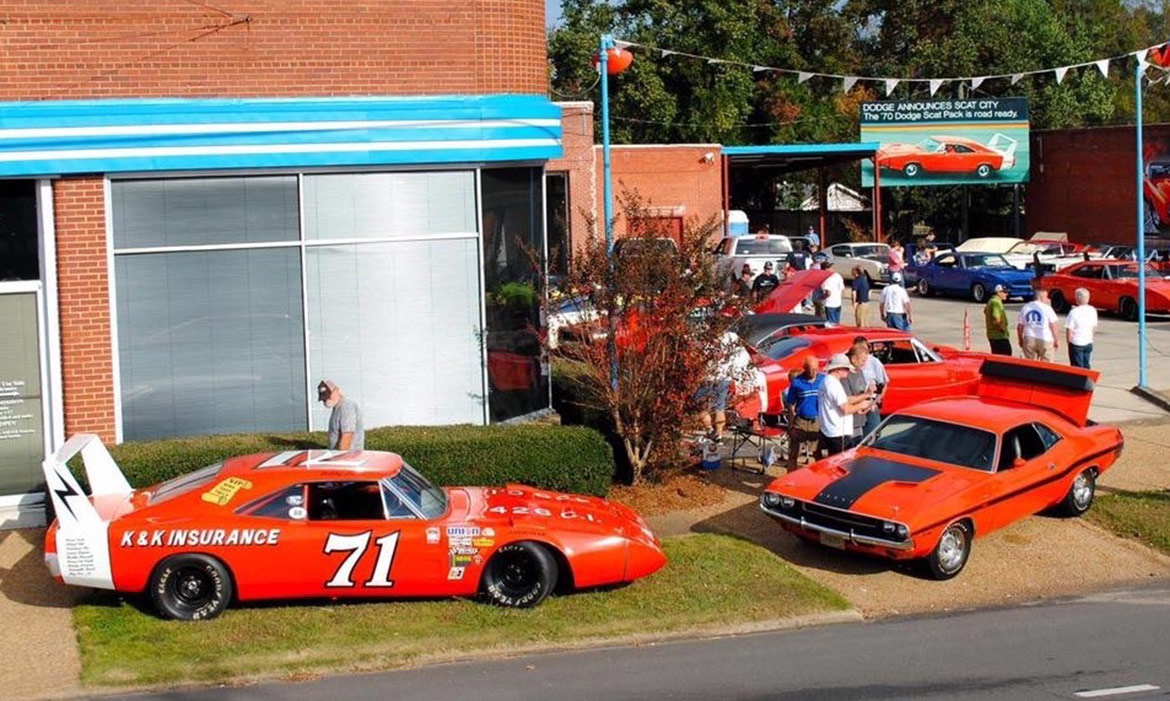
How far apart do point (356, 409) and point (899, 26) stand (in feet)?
177

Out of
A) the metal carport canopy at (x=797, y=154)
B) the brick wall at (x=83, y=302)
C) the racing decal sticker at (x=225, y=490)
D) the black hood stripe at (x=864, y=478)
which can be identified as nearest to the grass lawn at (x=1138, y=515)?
the black hood stripe at (x=864, y=478)

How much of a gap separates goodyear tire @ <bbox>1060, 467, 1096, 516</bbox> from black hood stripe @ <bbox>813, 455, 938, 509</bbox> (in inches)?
86.9

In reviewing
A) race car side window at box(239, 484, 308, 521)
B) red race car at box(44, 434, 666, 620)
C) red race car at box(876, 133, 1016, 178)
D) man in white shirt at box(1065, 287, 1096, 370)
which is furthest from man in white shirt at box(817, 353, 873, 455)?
red race car at box(876, 133, 1016, 178)

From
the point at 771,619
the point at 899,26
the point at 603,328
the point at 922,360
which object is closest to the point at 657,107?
the point at 899,26

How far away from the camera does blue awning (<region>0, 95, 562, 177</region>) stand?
1441 centimetres

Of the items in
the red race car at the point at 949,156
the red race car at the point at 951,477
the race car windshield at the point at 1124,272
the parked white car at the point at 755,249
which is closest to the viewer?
the red race car at the point at 951,477

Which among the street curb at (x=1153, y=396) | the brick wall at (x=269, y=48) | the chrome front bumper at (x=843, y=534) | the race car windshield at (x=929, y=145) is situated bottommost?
the chrome front bumper at (x=843, y=534)

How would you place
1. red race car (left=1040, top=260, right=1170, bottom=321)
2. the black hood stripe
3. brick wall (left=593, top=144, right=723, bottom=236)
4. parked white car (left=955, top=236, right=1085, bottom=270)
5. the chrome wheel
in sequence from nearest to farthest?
the chrome wheel, the black hood stripe, red race car (left=1040, top=260, right=1170, bottom=321), parked white car (left=955, top=236, right=1085, bottom=270), brick wall (left=593, top=144, right=723, bottom=236)

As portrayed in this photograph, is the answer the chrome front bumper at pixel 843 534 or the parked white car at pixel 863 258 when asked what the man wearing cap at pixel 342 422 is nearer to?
the chrome front bumper at pixel 843 534

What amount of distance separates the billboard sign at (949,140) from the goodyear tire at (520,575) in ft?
126

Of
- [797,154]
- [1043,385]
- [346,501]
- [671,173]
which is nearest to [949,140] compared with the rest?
[797,154]

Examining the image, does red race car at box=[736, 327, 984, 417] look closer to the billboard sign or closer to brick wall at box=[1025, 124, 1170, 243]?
the billboard sign

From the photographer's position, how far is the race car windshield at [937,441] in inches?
527

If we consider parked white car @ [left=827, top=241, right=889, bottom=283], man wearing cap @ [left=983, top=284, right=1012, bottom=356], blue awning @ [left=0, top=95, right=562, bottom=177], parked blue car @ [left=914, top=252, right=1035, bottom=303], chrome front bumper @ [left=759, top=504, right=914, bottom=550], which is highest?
blue awning @ [left=0, top=95, right=562, bottom=177]
